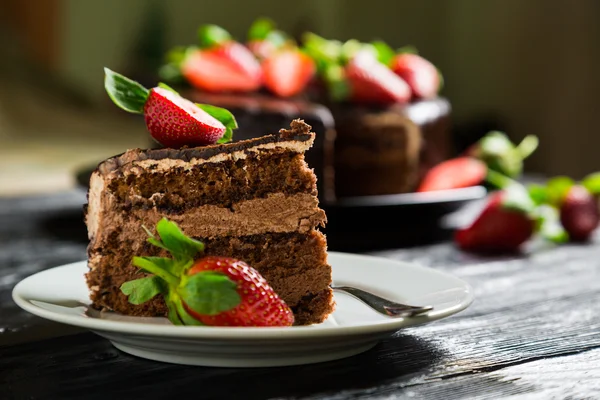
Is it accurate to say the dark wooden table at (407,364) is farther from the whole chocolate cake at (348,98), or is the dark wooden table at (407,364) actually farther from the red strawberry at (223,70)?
the red strawberry at (223,70)

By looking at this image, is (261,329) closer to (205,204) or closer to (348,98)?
(205,204)

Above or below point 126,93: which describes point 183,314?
below

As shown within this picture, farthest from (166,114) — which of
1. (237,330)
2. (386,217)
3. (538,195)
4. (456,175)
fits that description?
(456,175)

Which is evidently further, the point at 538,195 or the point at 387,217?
the point at 538,195

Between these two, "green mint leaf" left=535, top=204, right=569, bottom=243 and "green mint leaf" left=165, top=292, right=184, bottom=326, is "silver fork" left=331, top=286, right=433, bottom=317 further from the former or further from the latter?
"green mint leaf" left=535, top=204, right=569, bottom=243

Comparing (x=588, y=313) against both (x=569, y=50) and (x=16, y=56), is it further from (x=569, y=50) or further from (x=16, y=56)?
(x=16, y=56)

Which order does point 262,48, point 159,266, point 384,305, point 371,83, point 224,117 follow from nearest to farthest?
point 159,266
point 384,305
point 224,117
point 371,83
point 262,48
